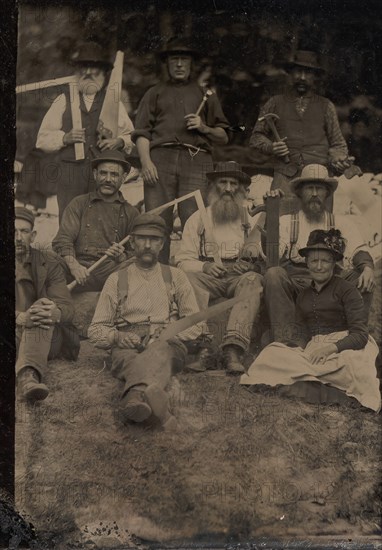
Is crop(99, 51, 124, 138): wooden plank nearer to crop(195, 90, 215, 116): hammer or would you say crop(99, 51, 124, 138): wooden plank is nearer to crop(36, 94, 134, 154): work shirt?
crop(36, 94, 134, 154): work shirt

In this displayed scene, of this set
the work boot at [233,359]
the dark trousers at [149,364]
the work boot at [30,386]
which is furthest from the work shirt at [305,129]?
the work boot at [30,386]

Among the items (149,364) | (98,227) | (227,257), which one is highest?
(98,227)

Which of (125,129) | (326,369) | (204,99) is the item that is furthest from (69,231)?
(326,369)

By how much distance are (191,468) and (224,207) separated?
181 centimetres

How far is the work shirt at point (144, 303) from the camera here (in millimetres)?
5551

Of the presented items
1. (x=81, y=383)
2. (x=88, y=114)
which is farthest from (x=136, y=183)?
(x=81, y=383)

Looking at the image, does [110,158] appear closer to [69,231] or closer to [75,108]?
[75,108]

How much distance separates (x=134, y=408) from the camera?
5426 mm

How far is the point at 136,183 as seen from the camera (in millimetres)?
5684

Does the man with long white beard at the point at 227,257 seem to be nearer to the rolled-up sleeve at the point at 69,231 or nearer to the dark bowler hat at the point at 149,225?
the dark bowler hat at the point at 149,225

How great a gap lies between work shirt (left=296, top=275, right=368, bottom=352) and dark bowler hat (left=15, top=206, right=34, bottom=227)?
1934 mm

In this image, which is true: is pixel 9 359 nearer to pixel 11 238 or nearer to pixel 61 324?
pixel 61 324

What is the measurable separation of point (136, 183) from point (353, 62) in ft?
5.92

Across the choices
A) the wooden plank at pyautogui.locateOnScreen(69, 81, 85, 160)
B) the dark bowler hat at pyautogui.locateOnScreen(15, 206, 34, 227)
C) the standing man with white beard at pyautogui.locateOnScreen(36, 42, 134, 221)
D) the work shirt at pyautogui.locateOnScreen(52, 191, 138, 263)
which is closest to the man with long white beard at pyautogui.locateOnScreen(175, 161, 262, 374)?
the work shirt at pyautogui.locateOnScreen(52, 191, 138, 263)
